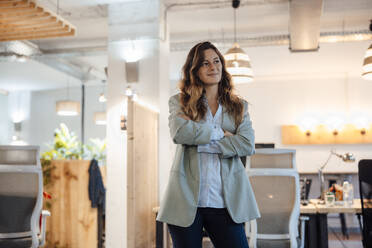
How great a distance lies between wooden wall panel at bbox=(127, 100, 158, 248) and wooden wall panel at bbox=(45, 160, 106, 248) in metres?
1.05

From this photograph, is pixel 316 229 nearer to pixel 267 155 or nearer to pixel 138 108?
pixel 267 155

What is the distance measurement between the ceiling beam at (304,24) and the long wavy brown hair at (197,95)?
3538 mm

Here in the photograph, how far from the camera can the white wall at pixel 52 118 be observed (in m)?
11.6

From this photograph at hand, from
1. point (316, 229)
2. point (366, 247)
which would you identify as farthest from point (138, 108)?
point (366, 247)

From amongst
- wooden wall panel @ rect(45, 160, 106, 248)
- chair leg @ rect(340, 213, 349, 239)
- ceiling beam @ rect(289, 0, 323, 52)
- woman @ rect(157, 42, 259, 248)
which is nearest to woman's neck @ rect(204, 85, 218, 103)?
woman @ rect(157, 42, 259, 248)

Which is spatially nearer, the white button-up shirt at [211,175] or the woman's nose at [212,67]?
the white button-up shirt at [211,175]

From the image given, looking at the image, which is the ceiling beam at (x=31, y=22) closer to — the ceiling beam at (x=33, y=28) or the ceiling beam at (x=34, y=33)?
the ceiling beam at (x=33, y=28)

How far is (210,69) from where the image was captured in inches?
69.4

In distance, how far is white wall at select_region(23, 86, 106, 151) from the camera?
11594 mm

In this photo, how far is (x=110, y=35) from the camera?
223 inches

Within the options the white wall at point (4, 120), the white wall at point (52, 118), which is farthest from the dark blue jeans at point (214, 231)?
the white wall at point (4, 120)

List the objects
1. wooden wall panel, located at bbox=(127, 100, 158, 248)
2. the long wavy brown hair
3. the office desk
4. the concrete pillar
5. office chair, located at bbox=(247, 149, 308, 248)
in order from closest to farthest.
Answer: the long wavy brown hair
office chair, located at bbox=(247, 149, 308, 248)
the office desk
wooden wall panel, located at bbox=(127, 100, 158, 248)
the concrete pillar

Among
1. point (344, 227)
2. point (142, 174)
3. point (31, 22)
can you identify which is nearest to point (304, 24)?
point (142, 174)

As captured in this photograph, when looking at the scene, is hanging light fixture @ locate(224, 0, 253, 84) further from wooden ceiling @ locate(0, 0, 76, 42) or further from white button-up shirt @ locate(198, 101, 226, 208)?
white button-up shirt @ locate(198, 101, 226, 208)
